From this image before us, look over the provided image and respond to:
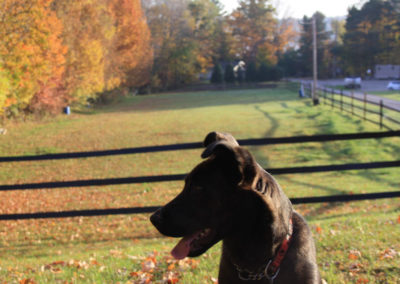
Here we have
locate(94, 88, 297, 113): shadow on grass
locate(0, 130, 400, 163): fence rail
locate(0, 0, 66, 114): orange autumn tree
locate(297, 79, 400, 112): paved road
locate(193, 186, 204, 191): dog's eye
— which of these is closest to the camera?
locate(193, 186, 204, 191): dog's eye

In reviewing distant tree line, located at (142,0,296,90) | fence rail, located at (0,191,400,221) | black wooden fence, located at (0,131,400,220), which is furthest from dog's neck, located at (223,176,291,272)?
distant tree line, located at (142,0,296,90)

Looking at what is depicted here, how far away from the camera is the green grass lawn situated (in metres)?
4.66

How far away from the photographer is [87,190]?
1295 cm

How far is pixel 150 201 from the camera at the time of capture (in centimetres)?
1144

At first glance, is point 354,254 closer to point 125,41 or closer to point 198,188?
point 198,188

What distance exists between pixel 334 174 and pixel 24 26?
46.0 feet

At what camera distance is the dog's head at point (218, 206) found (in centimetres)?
226

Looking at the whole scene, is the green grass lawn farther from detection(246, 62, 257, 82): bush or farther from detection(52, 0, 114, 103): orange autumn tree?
detection(246, 62, 257, 82): bush

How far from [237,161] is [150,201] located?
9520 millimetres

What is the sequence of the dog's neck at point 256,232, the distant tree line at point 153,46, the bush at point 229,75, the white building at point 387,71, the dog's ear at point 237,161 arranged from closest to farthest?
1. the dog's ear at point 237,161
2. the dog's neck at point 256,232
3. the distant tree line at point 153,46
4. the white building at point 387,71
5. the bush at point 229,75

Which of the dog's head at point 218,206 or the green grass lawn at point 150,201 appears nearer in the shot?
the dog's head at point 218,206

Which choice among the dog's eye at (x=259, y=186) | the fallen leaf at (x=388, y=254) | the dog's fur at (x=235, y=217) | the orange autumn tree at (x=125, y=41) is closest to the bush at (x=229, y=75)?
the orange autumn tree at (x=125, y=41)

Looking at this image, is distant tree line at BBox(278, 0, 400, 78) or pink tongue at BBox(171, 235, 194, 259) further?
distant tree line at BBox(278, 0, 400, 78)

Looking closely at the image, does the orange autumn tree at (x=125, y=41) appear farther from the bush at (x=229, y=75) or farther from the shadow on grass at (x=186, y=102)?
the bush at (x=229, y=75)
